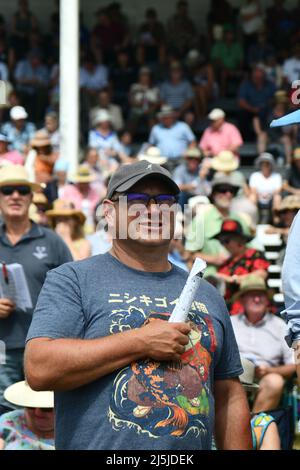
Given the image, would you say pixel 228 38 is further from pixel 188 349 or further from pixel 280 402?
pixel 188 349

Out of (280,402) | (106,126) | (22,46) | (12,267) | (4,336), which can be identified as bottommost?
(280,402)

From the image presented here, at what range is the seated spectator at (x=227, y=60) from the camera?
676 inches

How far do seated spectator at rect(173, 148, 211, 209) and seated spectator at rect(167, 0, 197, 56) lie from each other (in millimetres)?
4737

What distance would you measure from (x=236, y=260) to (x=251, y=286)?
3.71 feet

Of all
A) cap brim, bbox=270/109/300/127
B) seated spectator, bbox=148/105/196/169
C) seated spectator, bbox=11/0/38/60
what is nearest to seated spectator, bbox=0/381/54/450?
cap brim, bbox=270/109/300/127

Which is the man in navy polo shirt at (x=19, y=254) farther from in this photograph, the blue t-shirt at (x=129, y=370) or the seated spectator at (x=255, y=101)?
the seated spectator at (x=255, y=101)

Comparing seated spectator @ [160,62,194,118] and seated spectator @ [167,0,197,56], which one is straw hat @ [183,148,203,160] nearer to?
seated spectator @ [160,62,194,118]

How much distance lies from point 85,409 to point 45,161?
9.43 meters

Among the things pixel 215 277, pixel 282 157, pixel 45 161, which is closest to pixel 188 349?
pixel 215 277

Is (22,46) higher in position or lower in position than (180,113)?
higher

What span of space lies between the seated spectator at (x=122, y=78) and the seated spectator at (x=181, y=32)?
2.83 ft

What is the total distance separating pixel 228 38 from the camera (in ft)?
57.2

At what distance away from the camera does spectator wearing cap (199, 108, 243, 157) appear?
14.2 m

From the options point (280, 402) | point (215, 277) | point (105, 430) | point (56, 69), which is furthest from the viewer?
point (56, 69)
